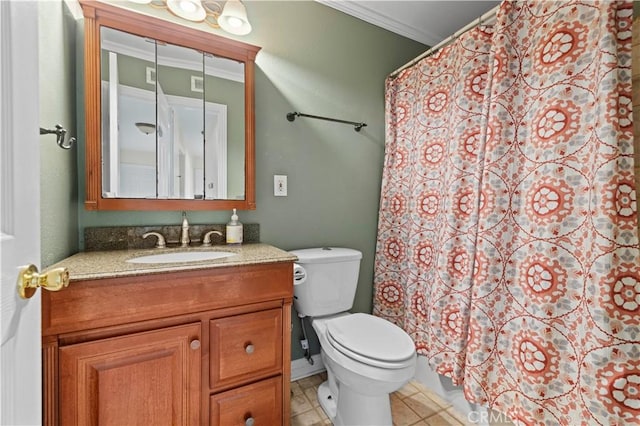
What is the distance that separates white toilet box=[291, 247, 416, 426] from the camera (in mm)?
1186

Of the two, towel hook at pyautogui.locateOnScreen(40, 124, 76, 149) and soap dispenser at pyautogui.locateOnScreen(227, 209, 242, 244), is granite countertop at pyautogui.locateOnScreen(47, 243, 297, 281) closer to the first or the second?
soap dispenser at pyautogui.locateOnScreen(227, 209, 242, 244)

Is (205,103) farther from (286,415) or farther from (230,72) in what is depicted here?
(286,415)

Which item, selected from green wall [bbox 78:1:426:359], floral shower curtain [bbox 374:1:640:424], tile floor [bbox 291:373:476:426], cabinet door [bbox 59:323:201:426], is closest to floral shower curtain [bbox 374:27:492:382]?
floral shower curtain [bbox 374:1:640:424]

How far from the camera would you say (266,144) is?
1646mm

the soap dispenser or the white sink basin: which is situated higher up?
the soap dispenser

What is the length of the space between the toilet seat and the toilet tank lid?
0.32m

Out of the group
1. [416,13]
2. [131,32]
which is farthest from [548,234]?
[131,32]

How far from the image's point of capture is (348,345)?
4.14 ft

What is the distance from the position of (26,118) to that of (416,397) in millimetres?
2025

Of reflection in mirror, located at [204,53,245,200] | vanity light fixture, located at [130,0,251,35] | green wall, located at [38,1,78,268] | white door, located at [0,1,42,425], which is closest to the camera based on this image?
white door, located at [0,1,42,425]

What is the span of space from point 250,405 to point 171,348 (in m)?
0.42

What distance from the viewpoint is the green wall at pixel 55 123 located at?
0.96 meters

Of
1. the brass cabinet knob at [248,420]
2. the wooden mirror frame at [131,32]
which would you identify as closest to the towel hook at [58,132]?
the wooden mirror frame at [131,32]

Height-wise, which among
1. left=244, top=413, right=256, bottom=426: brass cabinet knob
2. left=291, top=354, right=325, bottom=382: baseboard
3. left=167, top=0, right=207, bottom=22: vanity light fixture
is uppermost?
left=167, top=0, right=207, bottom=22: vanity light fixture
